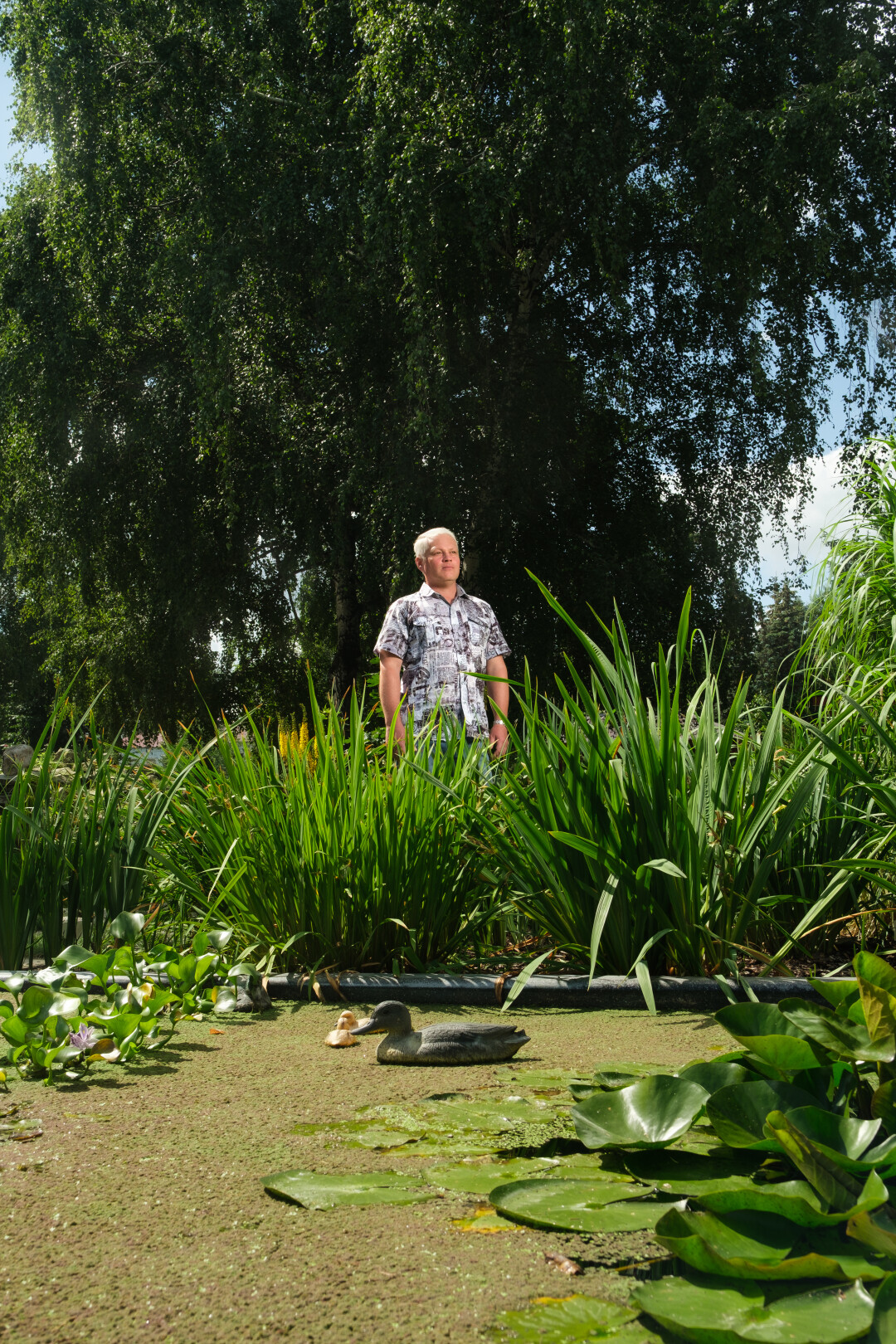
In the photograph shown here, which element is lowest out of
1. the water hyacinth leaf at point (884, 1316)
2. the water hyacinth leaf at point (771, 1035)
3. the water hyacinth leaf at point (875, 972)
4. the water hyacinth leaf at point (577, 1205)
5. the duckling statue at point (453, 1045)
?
the duckling statue at point (453, 1045)

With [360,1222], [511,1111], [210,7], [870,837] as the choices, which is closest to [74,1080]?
[511,1111]

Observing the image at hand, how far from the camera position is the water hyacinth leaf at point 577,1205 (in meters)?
1.00

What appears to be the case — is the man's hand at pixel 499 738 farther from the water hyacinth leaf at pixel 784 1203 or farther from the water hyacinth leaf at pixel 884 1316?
the water hyacinth leaf at pixel 884 1316

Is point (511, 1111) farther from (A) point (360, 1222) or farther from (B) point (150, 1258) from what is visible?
(B) point (150, 1258)

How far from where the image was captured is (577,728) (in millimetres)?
2652

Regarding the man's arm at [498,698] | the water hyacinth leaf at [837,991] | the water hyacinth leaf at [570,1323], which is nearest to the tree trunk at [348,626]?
the man's arm at [498,698]

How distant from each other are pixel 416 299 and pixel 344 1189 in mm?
10213

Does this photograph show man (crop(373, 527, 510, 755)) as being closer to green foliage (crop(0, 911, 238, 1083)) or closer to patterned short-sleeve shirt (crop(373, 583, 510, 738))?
patterned short-sleeve shirt (crop(373, 583, 510, 738))

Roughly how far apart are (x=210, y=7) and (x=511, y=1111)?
13.5 metres

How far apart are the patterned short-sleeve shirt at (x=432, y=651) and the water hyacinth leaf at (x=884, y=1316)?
3278 millimetres

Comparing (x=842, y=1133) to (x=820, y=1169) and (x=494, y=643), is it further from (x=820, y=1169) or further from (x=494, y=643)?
(x=494, y=643)

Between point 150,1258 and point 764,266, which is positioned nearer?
point 150,1258

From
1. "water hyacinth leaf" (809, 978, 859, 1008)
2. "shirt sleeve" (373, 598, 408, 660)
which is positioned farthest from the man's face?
"water hyacinth leaf" (809, 978, 859, 1008)

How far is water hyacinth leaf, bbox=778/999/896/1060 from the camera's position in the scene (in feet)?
3.66
